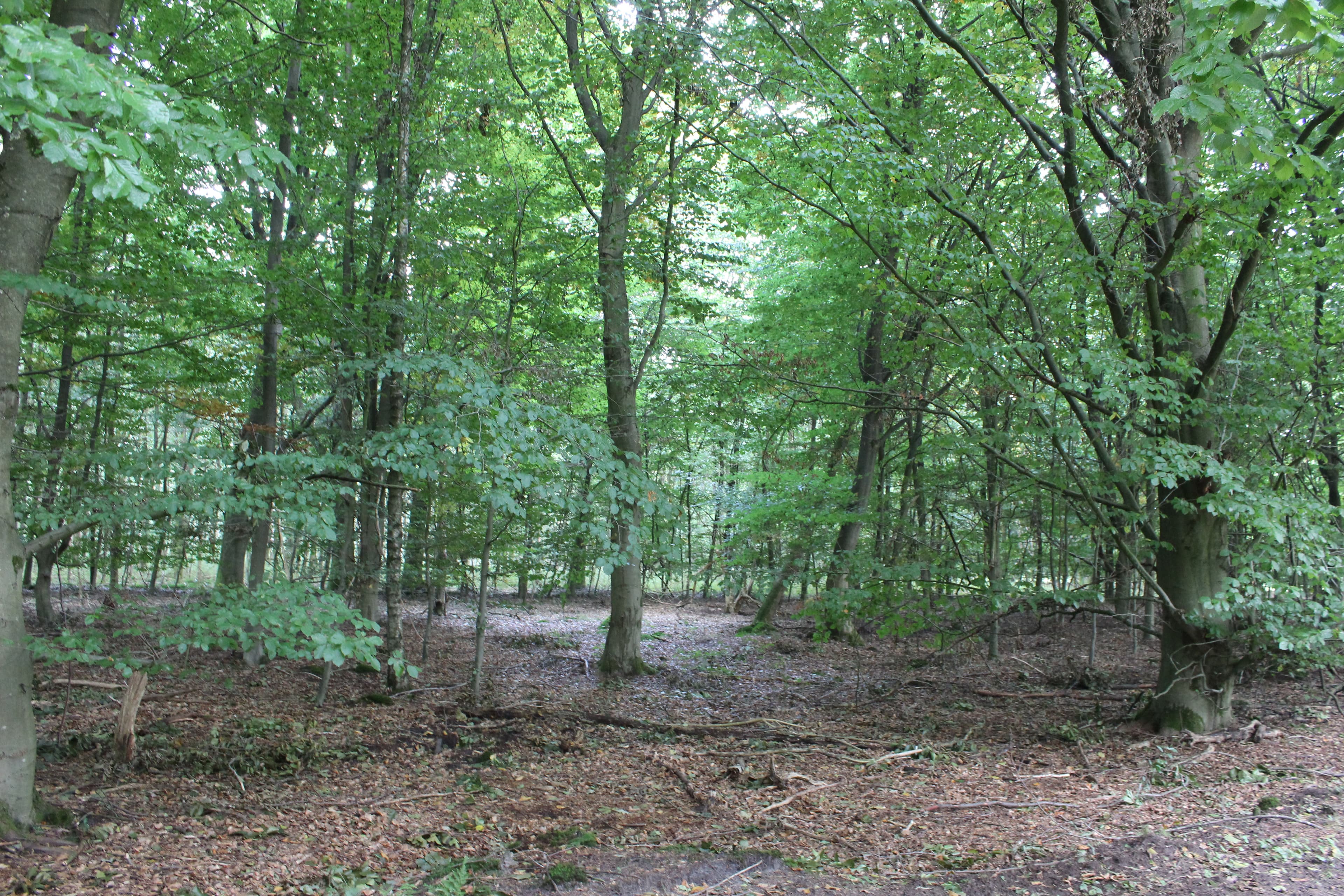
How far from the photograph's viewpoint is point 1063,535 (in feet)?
37.3

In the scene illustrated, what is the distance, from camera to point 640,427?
10430mm

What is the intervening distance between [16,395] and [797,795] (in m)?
5.22

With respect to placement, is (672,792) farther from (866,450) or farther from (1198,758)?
(866,450)

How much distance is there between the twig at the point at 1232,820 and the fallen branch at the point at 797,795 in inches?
81.7

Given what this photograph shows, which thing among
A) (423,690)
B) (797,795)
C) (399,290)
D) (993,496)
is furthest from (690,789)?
(993,496)

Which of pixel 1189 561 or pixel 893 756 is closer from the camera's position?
pixel 893 756

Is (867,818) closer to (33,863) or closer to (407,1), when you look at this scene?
(33,863)

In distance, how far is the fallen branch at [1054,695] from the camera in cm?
Result: 766

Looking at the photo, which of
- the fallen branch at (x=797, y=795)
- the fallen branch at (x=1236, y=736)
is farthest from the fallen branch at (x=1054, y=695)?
the fallen branch at (x=797, y=795)

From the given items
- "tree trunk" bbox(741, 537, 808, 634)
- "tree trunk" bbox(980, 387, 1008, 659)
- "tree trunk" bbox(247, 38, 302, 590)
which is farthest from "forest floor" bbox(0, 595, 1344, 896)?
"tree trunk" bbox(741, 537, 808, 634)

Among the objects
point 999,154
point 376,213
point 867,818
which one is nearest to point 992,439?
point 999,154

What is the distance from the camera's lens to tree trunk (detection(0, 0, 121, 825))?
3805mm

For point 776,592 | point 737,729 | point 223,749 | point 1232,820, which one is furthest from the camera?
point 776,592

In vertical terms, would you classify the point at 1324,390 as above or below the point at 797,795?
above
